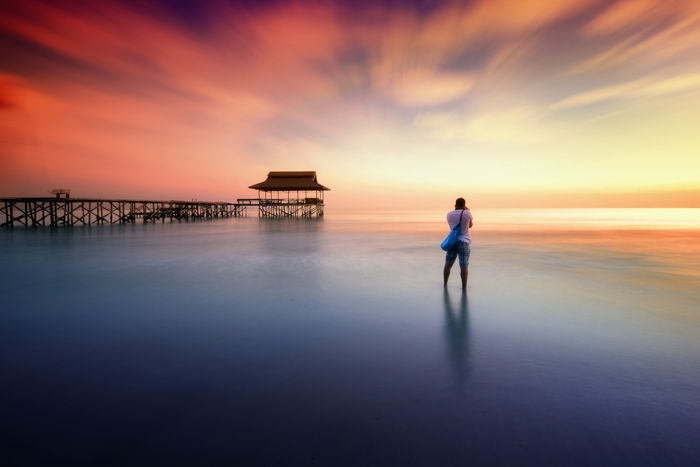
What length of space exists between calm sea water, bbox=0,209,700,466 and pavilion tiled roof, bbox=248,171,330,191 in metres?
35.0

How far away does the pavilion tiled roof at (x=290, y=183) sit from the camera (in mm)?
41969

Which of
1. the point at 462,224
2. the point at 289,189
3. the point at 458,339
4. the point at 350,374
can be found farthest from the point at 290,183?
the point at 350,374

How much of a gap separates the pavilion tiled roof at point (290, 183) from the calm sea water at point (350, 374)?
35044mm

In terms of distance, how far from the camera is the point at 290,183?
4353 centimetres

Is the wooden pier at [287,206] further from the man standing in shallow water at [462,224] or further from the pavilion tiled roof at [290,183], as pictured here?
the man standing in shallow water at [462,224]

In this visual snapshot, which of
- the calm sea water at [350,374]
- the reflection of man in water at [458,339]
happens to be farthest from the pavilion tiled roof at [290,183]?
the reflection of man in water at [458,339]

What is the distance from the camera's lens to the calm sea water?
7.81 feet

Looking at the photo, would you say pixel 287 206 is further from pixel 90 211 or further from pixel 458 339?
pixel 458 339

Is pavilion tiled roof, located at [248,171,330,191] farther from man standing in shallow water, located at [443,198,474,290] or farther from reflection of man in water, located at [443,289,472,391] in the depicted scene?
reflection of man in water, located at [443,289,472,391]

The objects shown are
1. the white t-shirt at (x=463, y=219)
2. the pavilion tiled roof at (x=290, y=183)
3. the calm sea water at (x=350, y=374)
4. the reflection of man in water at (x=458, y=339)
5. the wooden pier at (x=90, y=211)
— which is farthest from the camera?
the pavilion tiled roof at (x=290, y=183)

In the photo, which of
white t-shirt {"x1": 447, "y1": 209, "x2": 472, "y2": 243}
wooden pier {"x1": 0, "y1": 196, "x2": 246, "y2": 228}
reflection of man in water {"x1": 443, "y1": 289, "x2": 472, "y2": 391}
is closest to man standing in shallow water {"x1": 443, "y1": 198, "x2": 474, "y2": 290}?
white t-shirt {"x1": 447, "y1": 209, "x2": 472, "y2": 243}

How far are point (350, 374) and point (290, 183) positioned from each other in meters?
41.7

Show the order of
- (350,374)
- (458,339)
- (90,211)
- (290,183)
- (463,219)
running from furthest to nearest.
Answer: (290,183) → (90,211) → (463,219) → (458,339) → (350,374)

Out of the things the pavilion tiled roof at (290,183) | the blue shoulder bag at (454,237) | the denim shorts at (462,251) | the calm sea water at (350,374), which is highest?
the pavilion tiled roof at (290,183)
